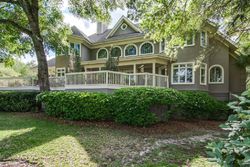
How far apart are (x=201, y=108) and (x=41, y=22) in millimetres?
13040

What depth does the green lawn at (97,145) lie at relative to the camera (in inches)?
292

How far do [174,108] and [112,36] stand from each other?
14355 millimetres

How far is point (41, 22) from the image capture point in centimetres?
1962

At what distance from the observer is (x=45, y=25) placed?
1961cm

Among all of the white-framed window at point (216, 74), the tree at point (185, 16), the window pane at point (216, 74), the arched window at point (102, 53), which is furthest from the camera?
the arched window at point (102, 53)

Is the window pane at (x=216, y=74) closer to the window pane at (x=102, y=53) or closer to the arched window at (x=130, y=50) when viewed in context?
the arched window at (x=130, y=50)

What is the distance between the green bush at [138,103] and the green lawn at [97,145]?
441 mm

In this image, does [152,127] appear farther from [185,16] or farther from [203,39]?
[203,39]

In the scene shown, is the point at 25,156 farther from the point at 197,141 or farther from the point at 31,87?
the point at 31,87

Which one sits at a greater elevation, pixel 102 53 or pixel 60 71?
pixel 102 53

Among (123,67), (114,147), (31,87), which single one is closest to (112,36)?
(123,67)

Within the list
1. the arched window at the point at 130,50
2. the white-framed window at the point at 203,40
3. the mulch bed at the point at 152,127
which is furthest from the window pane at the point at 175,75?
the mulch bed at the point at 152,127

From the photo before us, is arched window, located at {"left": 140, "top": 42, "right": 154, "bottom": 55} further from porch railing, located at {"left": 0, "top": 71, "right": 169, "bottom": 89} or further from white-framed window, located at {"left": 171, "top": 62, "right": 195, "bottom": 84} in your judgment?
porch railing, located at {"left": 0, "top": 71, "right": 169, "bottom": 89}

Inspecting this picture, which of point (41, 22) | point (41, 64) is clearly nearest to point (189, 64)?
point (41, 64)
